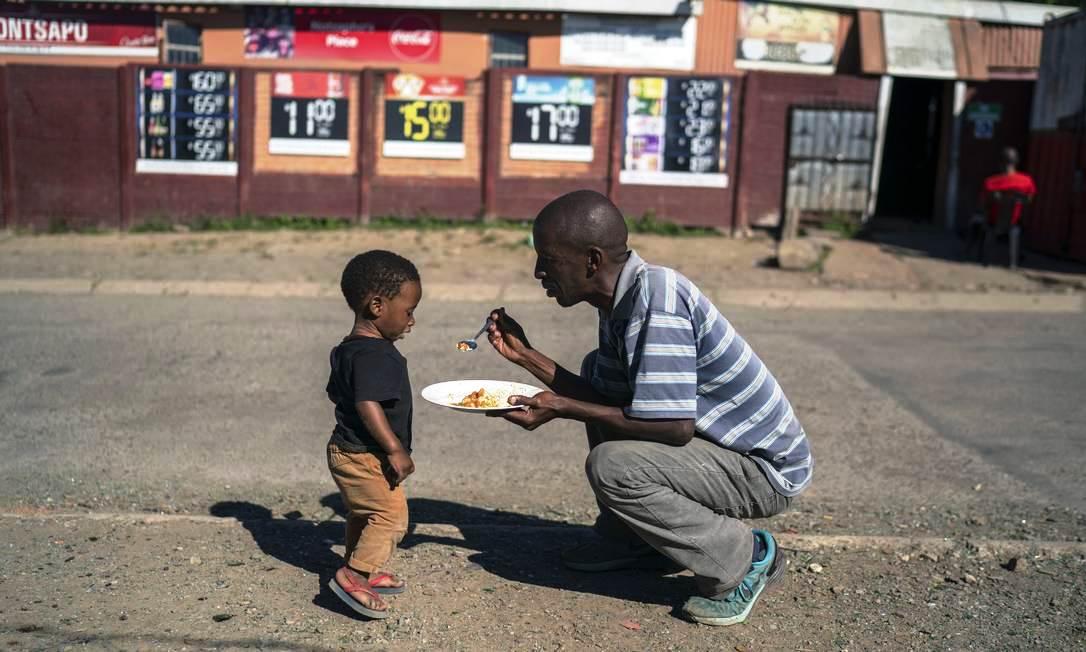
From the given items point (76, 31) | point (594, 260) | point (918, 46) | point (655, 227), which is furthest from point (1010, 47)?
point (594, 260)

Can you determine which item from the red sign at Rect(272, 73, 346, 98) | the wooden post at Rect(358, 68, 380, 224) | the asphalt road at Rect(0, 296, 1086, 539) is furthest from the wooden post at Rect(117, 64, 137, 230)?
the asphalt road at Rect(0, 296, 1086, 539)

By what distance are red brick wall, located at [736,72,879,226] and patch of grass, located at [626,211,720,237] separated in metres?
0.67

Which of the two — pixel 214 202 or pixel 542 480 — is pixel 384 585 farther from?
pixel 214 202

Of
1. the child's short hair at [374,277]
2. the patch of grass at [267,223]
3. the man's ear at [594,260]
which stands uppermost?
the man's ear at [594,260]

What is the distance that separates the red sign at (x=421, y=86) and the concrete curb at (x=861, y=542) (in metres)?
11.6

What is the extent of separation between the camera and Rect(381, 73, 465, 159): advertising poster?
1559 centimetres

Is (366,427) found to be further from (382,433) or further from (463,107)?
(463,107)

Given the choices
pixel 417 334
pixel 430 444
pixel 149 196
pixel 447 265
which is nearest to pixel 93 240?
pixel 149 196

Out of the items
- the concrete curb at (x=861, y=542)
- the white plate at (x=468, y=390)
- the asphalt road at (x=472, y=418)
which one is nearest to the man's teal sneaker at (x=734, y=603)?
the concrete curb at (x=861, y=542)

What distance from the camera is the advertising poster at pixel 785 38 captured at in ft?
54.8

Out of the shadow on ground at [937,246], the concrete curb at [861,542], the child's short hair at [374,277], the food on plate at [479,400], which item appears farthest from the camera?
the shadow on ground at [937,246]

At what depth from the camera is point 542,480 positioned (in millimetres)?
5652

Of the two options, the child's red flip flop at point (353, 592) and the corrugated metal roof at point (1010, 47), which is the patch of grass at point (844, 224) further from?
the child's red flip flop at point (353, 592)

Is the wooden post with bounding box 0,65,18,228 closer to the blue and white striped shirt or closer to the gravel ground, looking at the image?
the gravel ground
